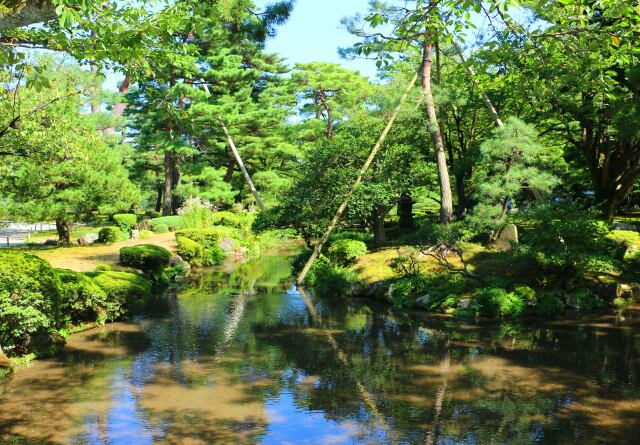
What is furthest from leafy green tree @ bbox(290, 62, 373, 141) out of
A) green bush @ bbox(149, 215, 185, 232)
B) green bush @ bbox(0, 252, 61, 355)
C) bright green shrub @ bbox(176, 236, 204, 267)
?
green bush @ bbox(0, 252, 61, 355)

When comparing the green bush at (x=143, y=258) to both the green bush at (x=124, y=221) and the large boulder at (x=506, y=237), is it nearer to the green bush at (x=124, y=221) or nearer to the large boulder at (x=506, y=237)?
the large boulder at (x=506, y=237)

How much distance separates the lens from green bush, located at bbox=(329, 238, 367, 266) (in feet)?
56.6

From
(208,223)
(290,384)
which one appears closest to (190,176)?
(208,223)

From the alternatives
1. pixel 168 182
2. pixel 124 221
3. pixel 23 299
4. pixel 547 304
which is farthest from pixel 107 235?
pixel 547 304

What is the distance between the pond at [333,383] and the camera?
6.45 metres

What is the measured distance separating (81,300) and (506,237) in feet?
37.9

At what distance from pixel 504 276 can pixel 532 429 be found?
27.0 feet

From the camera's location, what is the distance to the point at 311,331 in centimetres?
1165

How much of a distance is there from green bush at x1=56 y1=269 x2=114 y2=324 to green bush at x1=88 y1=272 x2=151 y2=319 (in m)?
0.21

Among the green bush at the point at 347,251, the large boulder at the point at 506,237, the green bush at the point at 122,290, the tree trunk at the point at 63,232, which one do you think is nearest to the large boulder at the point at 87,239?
the tree trunk at the point at 63,232

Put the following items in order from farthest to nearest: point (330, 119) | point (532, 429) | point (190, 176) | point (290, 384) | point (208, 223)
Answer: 1. point (330, 119)
2. point (190, 176)
3. point (208, 223)
4. point (290, 384)
5. point (532, 429)

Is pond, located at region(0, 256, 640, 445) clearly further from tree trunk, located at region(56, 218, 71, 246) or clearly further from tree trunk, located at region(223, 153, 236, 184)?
tree trunk, located at region(223, 153, 236, 184)

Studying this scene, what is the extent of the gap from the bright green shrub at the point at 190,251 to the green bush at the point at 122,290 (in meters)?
7.60

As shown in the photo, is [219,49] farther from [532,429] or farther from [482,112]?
[532,429]
